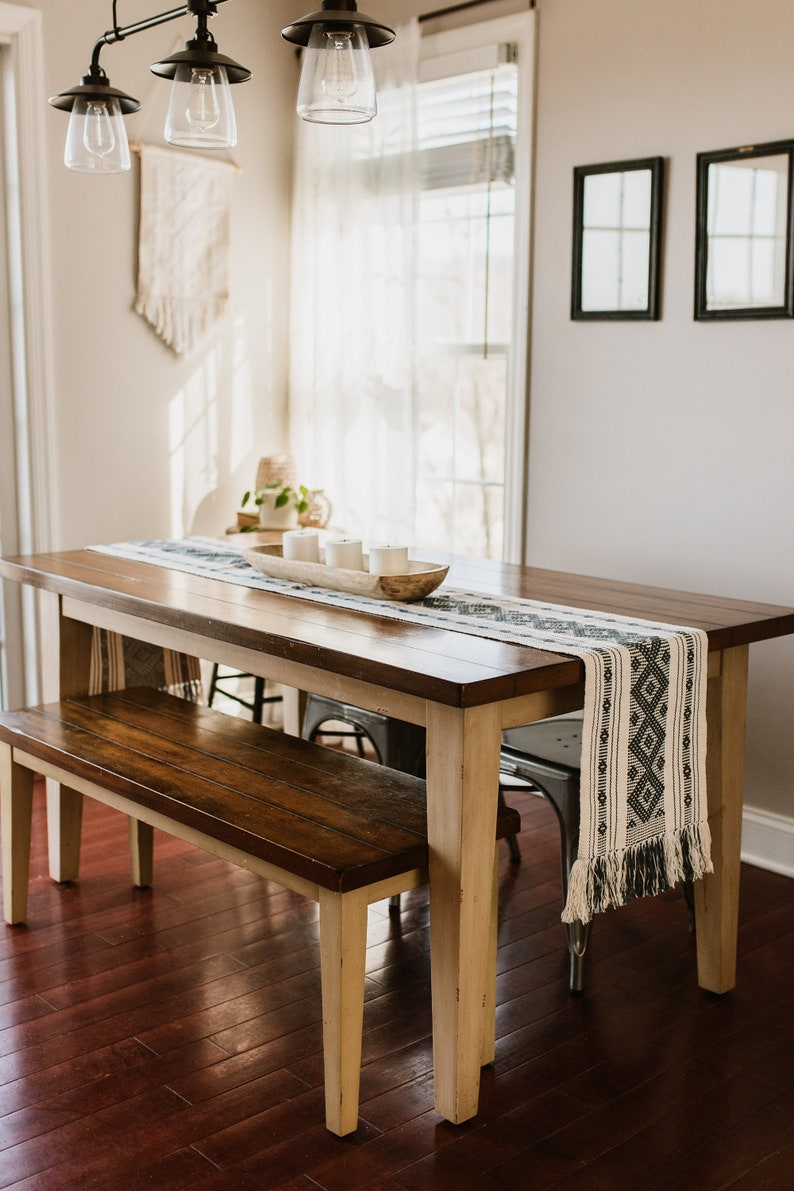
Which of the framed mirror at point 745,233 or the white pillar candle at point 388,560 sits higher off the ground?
the framed mirror at point 745,233

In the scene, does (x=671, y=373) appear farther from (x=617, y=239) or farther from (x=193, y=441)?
(x=193, y=441)

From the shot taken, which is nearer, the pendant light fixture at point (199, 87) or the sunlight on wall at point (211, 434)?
the pendant light fixture at point (199, 87)

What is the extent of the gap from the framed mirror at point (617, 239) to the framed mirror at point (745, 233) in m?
0.16

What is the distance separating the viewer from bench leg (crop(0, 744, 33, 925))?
9.45 feet

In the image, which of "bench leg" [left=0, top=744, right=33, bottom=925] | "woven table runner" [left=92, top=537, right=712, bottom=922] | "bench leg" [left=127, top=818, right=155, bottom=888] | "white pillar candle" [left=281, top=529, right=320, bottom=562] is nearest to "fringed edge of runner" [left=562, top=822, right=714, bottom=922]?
"woven table runner" [left=92, top=537, right=712, bottom=922]

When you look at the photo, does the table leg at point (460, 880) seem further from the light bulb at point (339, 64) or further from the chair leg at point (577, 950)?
the light bulb at point (339, 64)

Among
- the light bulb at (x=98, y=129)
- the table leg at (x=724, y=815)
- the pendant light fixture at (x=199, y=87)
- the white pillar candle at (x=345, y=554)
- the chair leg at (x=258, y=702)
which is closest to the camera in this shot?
the pendant light fixture at (x=199, y=87)

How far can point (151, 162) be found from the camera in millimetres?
4023

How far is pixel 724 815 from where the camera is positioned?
8.24ft

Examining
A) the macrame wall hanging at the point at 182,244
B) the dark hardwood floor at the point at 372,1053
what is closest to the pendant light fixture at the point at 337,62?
the dark hardwood floor at the point at 372,1053

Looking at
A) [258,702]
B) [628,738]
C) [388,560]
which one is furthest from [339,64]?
[258,702]

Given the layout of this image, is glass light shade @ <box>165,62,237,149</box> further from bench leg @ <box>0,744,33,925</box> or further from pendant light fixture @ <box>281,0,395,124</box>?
bench leg @ <box>0,744,33,925</box>

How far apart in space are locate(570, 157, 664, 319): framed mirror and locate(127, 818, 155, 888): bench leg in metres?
2.03

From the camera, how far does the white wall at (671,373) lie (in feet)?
10.5
